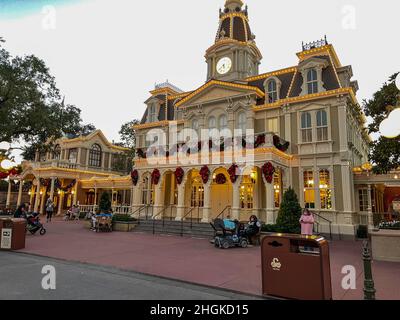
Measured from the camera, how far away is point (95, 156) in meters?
40.2

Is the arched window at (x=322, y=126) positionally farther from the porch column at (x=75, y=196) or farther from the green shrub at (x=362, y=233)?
the porch column at (x=75, y=196)

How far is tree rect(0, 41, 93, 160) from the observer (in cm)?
1564

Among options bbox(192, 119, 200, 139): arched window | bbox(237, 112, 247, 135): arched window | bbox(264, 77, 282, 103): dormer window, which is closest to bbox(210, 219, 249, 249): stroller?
bbox(237, 112, 247, 135): arched window

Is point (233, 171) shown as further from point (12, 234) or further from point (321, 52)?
point (12, 234)

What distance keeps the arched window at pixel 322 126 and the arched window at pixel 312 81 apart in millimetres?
1653

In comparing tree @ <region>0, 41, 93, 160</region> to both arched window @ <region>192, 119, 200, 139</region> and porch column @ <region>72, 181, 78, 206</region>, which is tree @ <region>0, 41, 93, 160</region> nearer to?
arched window @ <region>192, 119, 200, 139</region>

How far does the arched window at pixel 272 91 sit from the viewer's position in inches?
840

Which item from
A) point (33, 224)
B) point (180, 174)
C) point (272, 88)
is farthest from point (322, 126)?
point (33, 224)

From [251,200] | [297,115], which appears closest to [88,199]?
[251,200]

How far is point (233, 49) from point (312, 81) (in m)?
7.71

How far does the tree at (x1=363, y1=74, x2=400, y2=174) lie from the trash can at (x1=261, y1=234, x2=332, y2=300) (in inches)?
284
